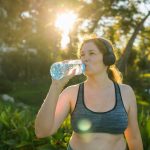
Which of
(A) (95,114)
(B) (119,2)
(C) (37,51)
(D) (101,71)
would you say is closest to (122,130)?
(A) (95,114)

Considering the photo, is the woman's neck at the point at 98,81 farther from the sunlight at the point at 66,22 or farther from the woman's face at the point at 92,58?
the sunlight at the point at 66,22

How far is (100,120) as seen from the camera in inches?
149

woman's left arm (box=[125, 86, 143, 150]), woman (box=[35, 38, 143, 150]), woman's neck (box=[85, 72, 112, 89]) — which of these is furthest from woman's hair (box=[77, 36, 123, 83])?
woman's left arm (box=[125, 86, 143, 150])

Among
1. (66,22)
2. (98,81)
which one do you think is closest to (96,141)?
(98,81)

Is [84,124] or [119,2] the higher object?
[119,2]

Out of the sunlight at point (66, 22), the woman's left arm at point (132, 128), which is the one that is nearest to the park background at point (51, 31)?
the sunlight at point (66, 22)

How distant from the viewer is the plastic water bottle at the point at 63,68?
346 cm

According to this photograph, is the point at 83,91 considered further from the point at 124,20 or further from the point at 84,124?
the point at 124,20

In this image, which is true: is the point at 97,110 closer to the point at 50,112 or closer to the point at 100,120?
the point at 100,120

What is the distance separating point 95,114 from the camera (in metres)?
3.81

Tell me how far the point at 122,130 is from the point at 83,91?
435mm

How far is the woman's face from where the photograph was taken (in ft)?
12.5

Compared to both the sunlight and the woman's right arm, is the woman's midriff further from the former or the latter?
the sunlight

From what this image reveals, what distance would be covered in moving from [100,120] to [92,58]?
1.54 feet
